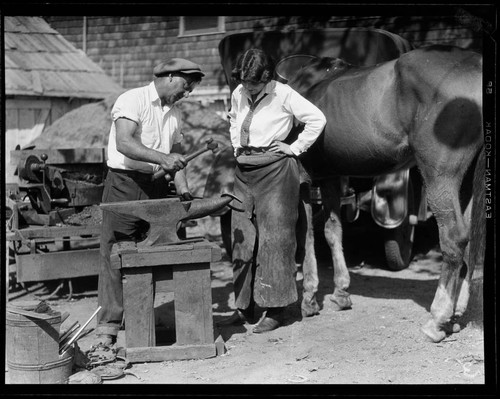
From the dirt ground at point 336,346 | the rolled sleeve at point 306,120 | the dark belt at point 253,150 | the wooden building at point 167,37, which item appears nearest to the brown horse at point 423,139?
the dirt ground at point 336,346

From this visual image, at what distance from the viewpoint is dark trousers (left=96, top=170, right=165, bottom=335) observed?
5262mm

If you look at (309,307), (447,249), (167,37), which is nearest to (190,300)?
(309,307)

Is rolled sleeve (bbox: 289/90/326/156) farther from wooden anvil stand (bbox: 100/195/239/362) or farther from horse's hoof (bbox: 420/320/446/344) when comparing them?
horse's hoof (bbox: 420/320/446/344)

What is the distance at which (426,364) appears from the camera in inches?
187

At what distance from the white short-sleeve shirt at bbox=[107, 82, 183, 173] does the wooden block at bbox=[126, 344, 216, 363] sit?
1324 millimetres

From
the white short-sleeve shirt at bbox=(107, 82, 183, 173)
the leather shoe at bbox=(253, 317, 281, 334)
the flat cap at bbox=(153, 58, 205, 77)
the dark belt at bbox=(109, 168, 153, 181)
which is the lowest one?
the leather shoe at bbox=(253, 317, 281, 334)

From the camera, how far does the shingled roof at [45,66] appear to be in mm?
12516

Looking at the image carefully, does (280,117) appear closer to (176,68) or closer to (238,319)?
(176,68)

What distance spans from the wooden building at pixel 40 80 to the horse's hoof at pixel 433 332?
27.3 feet

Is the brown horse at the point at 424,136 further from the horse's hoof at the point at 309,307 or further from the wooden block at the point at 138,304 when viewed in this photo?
the wooden block at the point at 138,304

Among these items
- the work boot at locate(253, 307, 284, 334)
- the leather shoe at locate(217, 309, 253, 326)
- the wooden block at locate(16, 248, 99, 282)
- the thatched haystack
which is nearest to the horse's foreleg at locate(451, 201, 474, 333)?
the work boot at locate(253, 307, 284, 334)

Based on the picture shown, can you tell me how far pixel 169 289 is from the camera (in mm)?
4922
